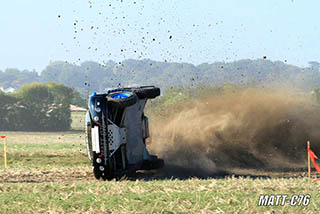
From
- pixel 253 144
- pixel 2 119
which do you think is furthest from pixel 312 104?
pixel 2 119

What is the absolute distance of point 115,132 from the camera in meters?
13.7

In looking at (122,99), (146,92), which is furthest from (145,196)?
(146,92)

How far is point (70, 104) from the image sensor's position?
69.0 m

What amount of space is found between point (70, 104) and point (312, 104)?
51.4m

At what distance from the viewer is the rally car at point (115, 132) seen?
13.5 m

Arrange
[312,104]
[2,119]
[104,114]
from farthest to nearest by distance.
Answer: [2,119] → [312,104] → [104,114]

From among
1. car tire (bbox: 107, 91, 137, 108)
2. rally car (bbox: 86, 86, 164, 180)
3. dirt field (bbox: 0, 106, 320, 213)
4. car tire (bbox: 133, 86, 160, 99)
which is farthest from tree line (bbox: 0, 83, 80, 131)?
car tire (bbox: 107, 91, 137, 108)

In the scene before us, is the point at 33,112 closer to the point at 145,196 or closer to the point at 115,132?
the point at 115,132

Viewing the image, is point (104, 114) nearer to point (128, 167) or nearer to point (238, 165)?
point (128, 167)

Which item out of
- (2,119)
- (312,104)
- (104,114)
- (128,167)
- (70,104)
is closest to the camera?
(104,114)

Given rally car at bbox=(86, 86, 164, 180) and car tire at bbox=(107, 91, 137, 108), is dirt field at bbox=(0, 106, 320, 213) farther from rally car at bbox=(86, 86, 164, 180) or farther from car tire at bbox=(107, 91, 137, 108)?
car tire at bbox=(107, 91, 137, 108)

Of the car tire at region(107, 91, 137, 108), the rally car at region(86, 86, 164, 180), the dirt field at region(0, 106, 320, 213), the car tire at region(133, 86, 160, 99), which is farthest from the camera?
the car tire at region(133, 86, 160, 99)

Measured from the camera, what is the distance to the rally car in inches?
531

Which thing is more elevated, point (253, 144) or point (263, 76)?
point (263, 76)
